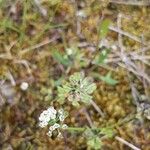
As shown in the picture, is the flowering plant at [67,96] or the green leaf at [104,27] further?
the green leaf at [104,27]

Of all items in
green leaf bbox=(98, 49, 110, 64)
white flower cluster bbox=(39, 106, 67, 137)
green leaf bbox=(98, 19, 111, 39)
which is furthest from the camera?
green leaf bbox=(98, 49, 110, 64)

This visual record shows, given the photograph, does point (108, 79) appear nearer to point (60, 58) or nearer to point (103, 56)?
point (103, 56)

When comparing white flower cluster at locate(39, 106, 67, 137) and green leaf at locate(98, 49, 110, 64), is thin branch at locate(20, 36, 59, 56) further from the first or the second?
white flower cluster at locate(39, 106, 67, 137)

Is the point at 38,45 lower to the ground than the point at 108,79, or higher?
higher

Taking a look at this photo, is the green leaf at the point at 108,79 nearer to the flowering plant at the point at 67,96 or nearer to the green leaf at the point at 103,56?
the green leaf at the point at 103,56

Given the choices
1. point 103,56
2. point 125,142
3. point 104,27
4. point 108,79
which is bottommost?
point 125,142

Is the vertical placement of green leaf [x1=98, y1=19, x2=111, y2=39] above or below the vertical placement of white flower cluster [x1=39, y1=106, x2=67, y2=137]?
above

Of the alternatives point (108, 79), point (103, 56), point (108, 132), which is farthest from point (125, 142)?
point (103, 56)

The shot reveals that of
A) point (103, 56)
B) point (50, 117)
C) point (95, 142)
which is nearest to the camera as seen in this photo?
point (50, 117)

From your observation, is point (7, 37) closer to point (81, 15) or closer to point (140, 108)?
point (81, 15)

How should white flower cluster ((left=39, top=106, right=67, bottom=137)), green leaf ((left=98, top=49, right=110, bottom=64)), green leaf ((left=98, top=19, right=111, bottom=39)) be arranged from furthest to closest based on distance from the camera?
green leaf ((left=98, top=49, right=110, bottom=64)) → green leaf ((left=98, top=19, right=111, bottom=39)) → white flower cluster ((left=39, top=106, right=67, bottom=137))

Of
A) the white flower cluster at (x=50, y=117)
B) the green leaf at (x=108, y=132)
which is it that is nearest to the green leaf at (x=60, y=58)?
the green leaf at (x=108, y=132)

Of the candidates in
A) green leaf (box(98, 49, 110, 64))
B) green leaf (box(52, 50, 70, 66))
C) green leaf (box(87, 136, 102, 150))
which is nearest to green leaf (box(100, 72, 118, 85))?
green leaf (box(98, 49, 110, 64))
